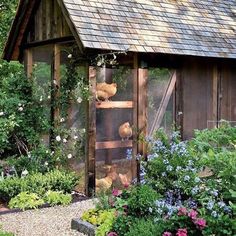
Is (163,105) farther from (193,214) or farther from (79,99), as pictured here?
(193,214)

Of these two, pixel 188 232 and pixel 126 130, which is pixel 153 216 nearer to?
pixel 188 232

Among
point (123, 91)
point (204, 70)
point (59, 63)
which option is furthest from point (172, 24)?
point (59, 63)

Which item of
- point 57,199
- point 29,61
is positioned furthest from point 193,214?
point 29,61

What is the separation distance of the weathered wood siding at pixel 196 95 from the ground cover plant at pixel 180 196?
3.04 metres

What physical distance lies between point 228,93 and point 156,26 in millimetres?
2601

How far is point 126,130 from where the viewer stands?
865cm

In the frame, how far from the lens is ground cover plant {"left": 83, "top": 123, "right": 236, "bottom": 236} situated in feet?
15.8

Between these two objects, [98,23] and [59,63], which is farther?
[59,63]

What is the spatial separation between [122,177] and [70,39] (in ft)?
9.43

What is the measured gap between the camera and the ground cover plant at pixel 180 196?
189 inches

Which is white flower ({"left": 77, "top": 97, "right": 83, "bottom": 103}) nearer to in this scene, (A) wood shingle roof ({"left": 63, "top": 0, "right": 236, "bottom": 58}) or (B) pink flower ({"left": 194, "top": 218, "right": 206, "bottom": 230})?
(A) wood shingle roof ({"left": 63, "top": 0, "right": 236, "bottom": 58})

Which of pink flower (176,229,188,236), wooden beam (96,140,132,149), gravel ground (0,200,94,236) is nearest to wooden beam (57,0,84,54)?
wooden beam (96,140,132,149)

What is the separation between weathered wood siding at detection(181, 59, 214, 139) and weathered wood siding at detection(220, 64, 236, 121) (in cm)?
39

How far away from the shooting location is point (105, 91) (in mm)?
8445
